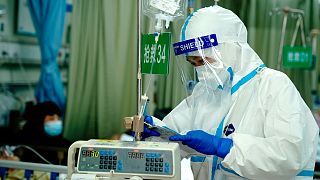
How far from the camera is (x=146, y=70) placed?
1.38 metres

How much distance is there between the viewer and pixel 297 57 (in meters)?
3.26

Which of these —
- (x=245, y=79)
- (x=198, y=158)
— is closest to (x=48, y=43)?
(x=198, y=158)

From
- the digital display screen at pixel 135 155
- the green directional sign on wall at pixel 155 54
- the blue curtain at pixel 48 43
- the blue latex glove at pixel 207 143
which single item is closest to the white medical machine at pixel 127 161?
the digital display screen at pixel 135 155

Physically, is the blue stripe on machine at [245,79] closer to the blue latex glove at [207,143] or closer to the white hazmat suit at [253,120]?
the white hazmat suit at [253,120]

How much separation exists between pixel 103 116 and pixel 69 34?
30.7 inches

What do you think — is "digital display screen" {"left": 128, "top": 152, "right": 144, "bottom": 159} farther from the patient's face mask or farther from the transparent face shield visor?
the patient's face mask

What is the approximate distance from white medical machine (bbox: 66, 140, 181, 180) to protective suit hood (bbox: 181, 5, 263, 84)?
437 mm

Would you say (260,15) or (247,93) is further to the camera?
(260,15)

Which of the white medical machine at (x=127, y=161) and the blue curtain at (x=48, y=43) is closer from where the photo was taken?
the white medical machine at (x=127, y=161)

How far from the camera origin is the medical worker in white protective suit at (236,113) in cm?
128

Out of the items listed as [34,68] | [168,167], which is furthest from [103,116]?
[168,167]

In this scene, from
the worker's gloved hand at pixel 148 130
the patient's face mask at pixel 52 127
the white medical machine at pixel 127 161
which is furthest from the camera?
the patient's face mask at pixel 52 127

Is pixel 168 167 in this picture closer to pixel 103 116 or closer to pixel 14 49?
pixel 103 116

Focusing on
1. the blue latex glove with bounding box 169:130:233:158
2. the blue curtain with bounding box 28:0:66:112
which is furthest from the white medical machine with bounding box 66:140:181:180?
the blue curtain with bounding box 28:0:66:112
